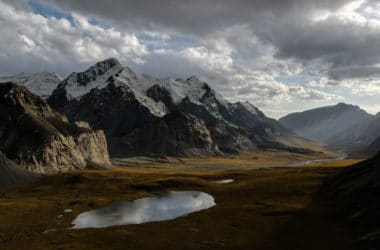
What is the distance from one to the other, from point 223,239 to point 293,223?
43.8ft

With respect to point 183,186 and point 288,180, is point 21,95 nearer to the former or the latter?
point 183,186

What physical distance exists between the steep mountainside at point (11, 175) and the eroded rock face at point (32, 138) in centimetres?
2006

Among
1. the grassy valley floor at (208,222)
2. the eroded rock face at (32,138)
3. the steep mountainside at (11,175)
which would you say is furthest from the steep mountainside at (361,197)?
the eroded rock face at (32,138)

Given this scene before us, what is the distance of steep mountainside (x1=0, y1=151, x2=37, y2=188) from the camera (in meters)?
119

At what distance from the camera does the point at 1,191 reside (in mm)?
108375

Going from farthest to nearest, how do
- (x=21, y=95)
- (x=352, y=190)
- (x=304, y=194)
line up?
(x=21, y=95) < (x=304, y=194) < (x=352, y=190)

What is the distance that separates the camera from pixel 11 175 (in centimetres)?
12419

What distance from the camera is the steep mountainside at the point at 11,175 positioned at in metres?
119

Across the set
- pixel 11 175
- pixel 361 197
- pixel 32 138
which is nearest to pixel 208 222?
pixel 361 197

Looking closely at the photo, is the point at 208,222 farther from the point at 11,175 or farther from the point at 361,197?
the point at 11,175

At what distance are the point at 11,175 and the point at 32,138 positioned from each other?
44.2 meters

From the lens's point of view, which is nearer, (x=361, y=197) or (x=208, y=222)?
(x=208, y=222)

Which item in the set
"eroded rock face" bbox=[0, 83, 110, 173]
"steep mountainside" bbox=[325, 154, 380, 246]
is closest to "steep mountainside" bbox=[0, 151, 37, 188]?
"eroded rock face" bbox=[0, 83, 110, 173]

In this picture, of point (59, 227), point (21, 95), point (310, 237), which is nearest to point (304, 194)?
point (310, 237)
